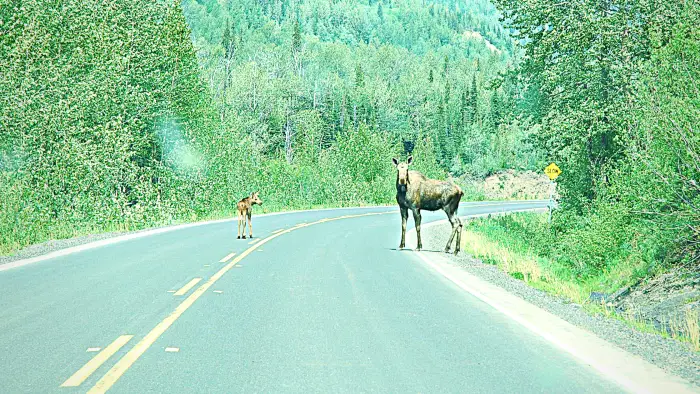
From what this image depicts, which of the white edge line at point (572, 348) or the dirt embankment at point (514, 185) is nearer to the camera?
the white edge line at point (572, 348)

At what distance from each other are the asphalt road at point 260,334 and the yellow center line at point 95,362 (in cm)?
2

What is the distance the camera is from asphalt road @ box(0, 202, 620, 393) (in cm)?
551

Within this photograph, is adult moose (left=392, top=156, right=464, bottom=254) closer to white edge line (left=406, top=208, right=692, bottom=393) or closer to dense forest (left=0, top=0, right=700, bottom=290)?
dense forest (left=0, top=0, right=700, bottom=290)

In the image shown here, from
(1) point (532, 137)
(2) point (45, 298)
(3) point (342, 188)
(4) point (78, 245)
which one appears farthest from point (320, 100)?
(2) point (45, 298)

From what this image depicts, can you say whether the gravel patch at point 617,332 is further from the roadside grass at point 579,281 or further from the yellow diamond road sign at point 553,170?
the yellow diamond road sign at point 553,170

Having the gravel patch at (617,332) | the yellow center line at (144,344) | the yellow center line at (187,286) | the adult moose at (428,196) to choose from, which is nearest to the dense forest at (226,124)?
the gravel patch at (617,332)

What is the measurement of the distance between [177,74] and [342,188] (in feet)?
71.3

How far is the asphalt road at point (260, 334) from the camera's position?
551cm

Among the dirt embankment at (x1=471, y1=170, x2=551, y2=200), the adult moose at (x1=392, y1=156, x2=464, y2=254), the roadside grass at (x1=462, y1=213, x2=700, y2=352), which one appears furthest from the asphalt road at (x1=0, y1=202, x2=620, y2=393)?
the dirt embankment at (x1=471, y1=170, x2=551, y2=200)

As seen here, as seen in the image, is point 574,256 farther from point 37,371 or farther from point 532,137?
point 37,371

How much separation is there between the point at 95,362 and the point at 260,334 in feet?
6.29

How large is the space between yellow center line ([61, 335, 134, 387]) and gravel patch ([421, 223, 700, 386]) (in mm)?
5390

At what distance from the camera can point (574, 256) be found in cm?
2003

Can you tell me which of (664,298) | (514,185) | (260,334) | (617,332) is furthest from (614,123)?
(514,185)
